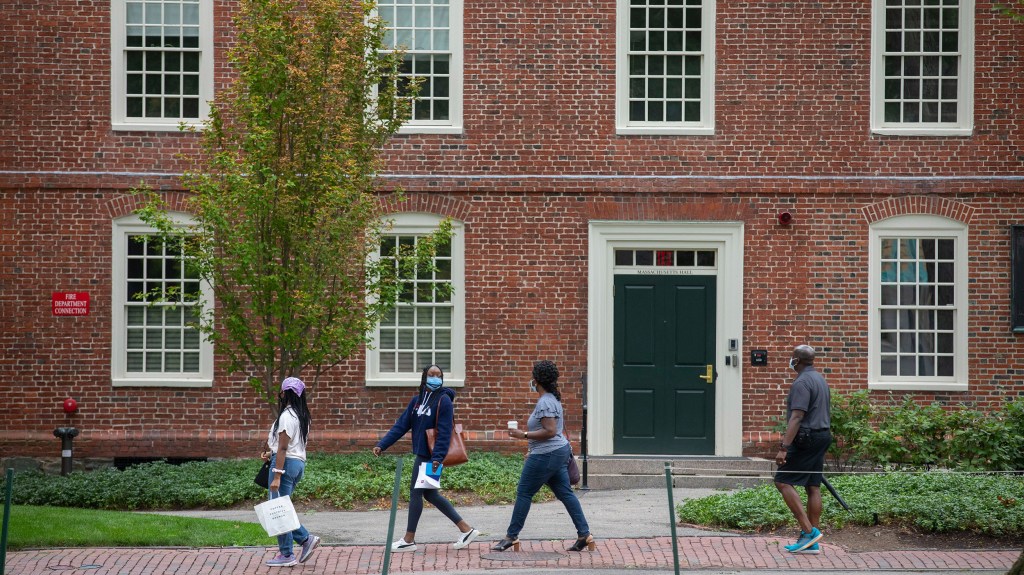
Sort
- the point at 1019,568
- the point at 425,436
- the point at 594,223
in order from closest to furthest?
1. the point at 1019,568
2. the point at 425,436
3. the point at 594,223

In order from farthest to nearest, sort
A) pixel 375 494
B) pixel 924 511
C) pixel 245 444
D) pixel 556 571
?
pixel 245 444 < pixel 375 494 < pixel 924 511 < pixel 556 571

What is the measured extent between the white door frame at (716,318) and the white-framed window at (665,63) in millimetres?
1418

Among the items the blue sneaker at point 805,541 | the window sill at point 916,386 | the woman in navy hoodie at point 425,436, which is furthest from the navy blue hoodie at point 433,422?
the window sill at point 916,386

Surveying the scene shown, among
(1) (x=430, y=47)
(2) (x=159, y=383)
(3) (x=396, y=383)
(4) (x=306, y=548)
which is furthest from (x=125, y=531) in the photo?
(1) (x=430, y=47)

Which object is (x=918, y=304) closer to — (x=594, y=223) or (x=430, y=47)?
(x=594, y=223)

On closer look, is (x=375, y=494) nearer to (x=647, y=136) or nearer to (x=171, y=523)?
(x=171, y=523)

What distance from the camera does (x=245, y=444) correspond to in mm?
15555

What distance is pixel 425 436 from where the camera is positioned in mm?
10242

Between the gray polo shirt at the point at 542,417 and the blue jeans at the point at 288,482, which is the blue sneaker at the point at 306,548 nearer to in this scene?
the blue jeans at the point at 288,482

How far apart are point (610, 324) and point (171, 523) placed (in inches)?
255

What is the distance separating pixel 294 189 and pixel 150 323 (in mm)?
4180

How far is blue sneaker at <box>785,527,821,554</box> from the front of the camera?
1029cm

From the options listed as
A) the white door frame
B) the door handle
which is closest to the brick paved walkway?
the white door frame

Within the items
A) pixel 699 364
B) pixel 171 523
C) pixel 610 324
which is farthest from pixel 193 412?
pixel 699 364
